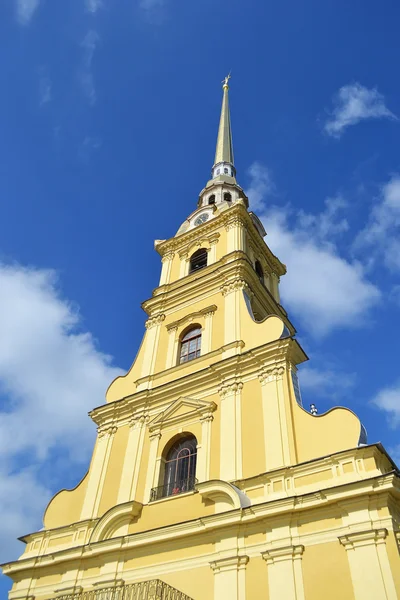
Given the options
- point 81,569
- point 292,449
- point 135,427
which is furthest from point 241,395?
point 81,569

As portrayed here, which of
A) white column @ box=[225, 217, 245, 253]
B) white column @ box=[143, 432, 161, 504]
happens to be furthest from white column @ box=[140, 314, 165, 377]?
white column @ box=[225, 217, 245, 253]

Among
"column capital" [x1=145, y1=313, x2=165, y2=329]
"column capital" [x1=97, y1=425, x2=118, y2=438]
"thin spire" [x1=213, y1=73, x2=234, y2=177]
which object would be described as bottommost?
"column capital" [x1=97, y1=425, x2=118, y2=438]

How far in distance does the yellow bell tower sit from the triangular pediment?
0.05 m

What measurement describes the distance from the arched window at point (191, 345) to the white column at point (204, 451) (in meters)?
3.67

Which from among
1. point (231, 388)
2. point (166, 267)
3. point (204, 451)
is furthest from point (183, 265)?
point (204, 451)

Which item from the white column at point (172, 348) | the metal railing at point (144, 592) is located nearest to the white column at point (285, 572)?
the metal railing at point (144, 592)

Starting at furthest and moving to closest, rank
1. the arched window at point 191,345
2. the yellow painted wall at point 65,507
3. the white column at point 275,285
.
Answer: the white column at point 275,285
the arched window at point 191,345
the yellow painted wall at point 65,507

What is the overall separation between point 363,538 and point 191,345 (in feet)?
35.3

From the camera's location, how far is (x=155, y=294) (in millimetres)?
23906

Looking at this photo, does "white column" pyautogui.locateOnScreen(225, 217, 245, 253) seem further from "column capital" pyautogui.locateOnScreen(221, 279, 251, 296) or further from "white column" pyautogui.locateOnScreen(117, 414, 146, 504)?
"white column" pyautogui.locateOnScreen(117, 414, 146, 504)

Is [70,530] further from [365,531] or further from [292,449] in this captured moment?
[365,531]

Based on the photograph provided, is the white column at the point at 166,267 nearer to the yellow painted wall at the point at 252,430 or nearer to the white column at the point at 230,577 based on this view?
the yellow painted wall at the point at 252,430

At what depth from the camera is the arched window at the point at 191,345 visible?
20.2m

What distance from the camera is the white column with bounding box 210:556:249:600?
39.8ft
